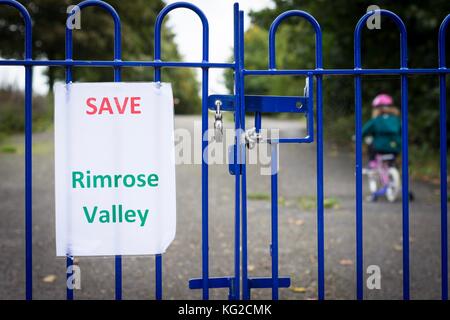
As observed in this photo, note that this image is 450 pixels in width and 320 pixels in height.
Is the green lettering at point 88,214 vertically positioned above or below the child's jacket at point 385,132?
below

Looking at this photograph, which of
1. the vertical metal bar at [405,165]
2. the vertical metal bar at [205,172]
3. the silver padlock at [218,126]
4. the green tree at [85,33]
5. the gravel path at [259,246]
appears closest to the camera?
the silver padlock at [218,126]

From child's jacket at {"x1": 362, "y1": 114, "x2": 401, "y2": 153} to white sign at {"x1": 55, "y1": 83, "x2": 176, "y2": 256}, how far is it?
5.58 meters

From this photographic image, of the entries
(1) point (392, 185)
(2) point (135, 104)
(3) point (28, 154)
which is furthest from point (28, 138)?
(1) point (392, 185)

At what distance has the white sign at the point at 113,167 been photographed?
2428 millimetres

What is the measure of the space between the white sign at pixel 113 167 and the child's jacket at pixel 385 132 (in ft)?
18.3

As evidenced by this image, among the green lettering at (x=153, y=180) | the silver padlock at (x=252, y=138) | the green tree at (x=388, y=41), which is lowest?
the green lettering at (x=153, y=180)

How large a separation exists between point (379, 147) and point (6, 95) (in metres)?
13.9

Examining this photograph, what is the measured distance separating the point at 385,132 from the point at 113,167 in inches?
232

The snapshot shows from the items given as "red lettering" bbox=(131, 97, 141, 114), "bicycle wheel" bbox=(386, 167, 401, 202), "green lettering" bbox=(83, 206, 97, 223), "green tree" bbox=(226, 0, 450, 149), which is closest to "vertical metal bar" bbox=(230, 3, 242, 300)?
"red lettering" bbox=(131, 97, 141, 114)

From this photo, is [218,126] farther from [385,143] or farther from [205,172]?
[385,143]

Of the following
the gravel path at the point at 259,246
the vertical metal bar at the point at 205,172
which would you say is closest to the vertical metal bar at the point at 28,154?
the vertical metal bar at the point at 205,172

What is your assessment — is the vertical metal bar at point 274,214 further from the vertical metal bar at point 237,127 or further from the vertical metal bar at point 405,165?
the vertical metal bar at point 405,165

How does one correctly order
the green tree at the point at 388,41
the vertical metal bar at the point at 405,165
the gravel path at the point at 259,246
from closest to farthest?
the vertical metal bar at the point at 405,165
the gravel path at the point at 259,246
the green tree at the point at 388,41

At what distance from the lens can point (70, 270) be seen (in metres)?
2.48
